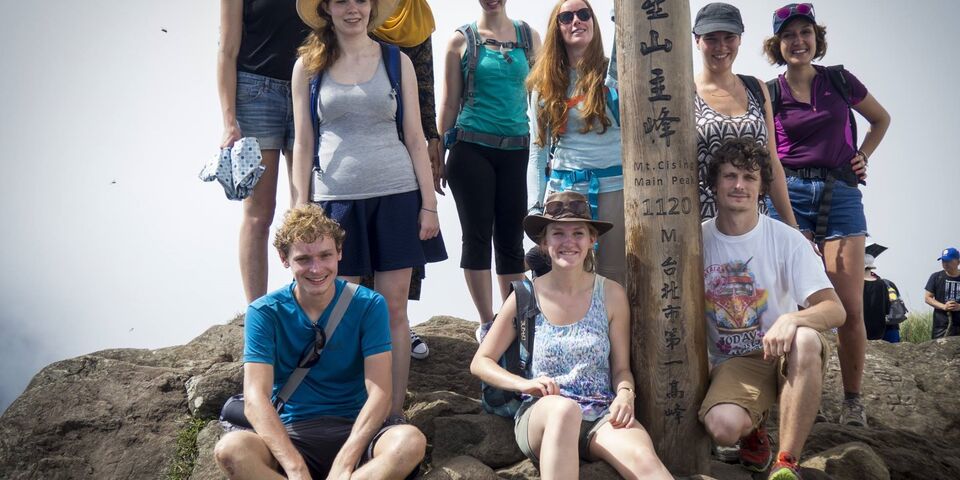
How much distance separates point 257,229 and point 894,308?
10.7 metres

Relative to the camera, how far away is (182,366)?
8.11m

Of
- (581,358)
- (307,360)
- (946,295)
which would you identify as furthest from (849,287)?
(946,295)

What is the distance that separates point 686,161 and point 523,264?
2021 mm

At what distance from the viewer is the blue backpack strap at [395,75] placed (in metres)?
5.68

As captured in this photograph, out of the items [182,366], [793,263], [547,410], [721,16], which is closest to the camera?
[547,410]

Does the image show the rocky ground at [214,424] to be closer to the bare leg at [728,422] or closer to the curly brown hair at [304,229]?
the bare leg at [728,422]

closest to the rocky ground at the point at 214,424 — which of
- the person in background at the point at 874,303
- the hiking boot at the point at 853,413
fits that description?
the hiking boot at the point at 853,413

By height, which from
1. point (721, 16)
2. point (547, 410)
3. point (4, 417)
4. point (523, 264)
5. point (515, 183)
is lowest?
point (4, 417)

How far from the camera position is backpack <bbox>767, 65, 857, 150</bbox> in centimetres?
669

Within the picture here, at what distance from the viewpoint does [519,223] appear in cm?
689

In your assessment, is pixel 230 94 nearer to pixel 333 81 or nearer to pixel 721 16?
pixel 333 81

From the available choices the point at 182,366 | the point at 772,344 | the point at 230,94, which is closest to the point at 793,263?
the point at 772,344

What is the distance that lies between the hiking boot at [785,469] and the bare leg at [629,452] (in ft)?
2.14

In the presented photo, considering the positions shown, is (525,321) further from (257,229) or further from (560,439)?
(257,229)
